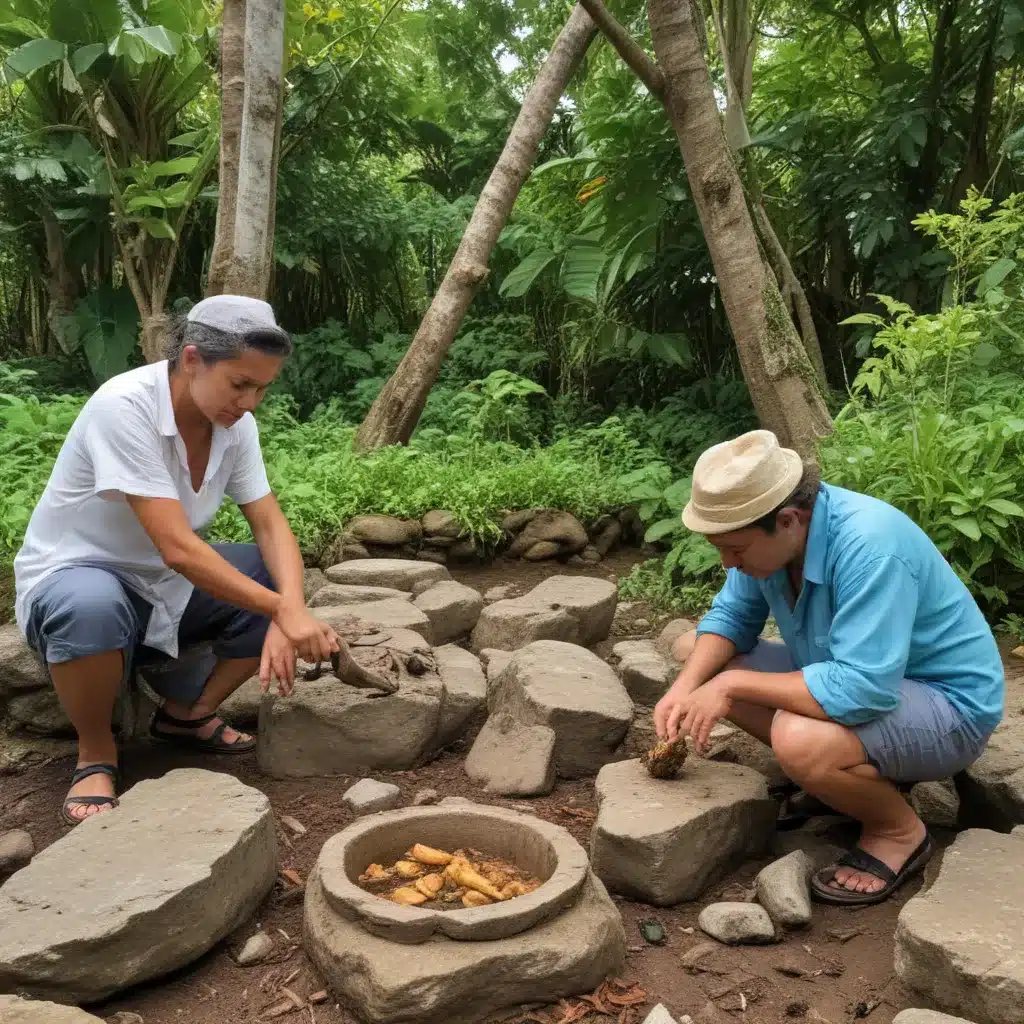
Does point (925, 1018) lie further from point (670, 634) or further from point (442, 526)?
point (442, 526)

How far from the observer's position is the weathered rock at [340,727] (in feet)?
10.4

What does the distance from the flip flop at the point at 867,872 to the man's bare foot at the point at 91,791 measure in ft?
6.45

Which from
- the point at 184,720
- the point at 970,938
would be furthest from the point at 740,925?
the point at 184,720

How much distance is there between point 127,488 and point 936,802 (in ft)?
8.17

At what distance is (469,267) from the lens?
22.5 ft

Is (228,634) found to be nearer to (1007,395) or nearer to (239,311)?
(239,311)

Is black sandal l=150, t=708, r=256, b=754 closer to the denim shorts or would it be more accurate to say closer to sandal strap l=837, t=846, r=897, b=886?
the denim shorts

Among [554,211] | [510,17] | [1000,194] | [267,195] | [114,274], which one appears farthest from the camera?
[510,17]

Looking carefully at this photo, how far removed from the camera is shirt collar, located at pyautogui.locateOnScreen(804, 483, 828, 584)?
2.45 meters

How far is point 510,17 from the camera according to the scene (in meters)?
11.7

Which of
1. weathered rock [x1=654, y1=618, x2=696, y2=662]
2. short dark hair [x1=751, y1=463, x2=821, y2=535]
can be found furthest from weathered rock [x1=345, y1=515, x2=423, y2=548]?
short dark hair [x1=751, y1=463, x2=821, y2=535]

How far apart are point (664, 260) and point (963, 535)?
174 inches

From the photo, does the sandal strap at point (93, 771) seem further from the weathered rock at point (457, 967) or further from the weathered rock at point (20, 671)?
the weathered rock at point (457, 967)

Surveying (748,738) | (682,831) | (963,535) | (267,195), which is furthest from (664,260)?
(682,831)
